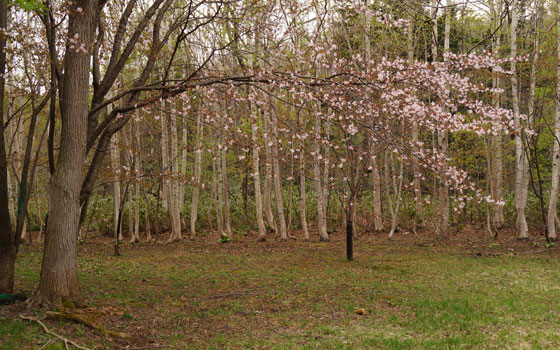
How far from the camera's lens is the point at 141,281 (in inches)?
330

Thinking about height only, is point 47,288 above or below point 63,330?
above

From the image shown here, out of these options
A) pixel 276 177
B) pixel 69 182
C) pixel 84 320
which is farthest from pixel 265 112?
pixel 84 320

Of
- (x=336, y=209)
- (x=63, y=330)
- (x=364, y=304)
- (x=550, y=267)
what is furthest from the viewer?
(x=336, y=209)

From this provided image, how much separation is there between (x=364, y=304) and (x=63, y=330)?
4.10m

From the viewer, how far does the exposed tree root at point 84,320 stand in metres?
4.99

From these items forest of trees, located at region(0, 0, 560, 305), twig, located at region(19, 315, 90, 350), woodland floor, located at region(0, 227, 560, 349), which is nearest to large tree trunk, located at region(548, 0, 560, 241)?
forest of trees, located at region(0, 0, 560, 305)

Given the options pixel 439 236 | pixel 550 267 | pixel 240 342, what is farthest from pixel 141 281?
pixel 439 236

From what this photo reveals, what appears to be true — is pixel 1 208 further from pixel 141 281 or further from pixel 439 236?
pixel 439 236

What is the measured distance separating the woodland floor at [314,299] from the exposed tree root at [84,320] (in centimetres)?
8

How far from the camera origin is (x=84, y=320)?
16.7ft

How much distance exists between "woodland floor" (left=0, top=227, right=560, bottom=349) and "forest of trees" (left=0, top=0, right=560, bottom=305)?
40.5 inches

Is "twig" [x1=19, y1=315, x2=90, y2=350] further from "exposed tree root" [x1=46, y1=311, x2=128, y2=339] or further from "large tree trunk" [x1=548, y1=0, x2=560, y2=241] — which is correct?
"large tree trunk" [x1=548, y1=0, x2=560, y2=241]

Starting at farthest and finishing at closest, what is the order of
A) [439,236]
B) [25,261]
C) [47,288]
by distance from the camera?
[439,236] → [25,261] → [47,288]

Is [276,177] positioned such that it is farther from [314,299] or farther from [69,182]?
[69,182]
